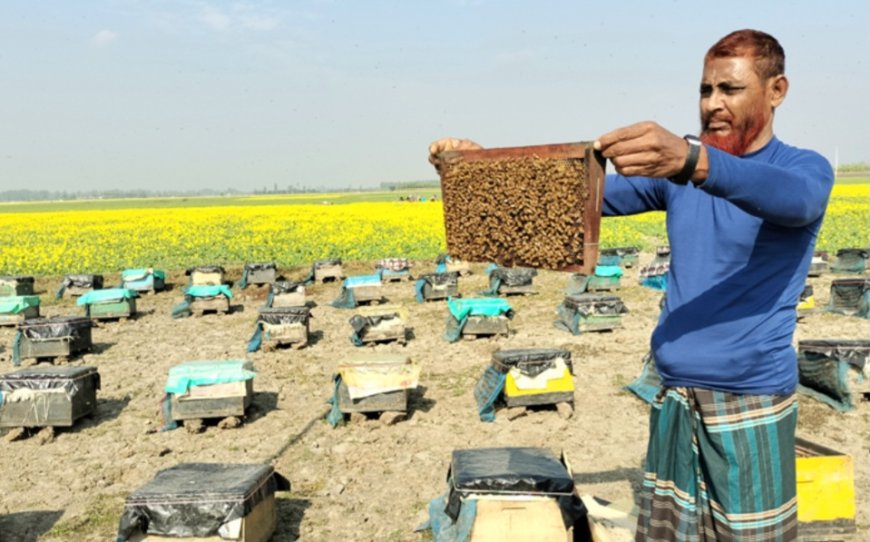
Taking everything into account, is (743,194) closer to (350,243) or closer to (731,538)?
(731,538)

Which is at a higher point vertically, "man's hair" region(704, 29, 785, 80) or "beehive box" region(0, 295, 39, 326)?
"man's hair" region(704, 29, 785, 80)

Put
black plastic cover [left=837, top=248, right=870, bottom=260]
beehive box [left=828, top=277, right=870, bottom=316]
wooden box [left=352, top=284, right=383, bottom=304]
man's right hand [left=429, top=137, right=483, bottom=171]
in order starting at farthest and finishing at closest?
black plastic cover [left=837, top=248, right=870, bottom=260] → wooden box [left=352, top=284, right=383, bottom=304] → beehive box [left=828, top=277, right=870, bottom=316] → man's right hand [left=429, top=137, right=483, bottom=171]

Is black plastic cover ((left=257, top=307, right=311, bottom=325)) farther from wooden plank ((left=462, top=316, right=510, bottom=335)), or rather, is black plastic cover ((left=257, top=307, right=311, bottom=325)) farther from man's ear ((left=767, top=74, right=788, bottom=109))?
man's ear ((left=767, top=74, right=788, bottom=109))

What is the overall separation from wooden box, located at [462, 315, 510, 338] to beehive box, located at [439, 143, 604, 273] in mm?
9625

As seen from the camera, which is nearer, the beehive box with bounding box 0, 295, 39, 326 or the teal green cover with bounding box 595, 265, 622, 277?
the beehive box with bounding box 0, 295, 39, 326

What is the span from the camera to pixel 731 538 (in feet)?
7.74

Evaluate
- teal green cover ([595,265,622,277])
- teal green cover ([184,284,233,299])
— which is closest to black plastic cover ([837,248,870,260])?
teal green cover ([595,265,622,277])

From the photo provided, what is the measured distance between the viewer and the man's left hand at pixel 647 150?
1835mm

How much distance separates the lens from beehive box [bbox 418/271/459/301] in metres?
17.6

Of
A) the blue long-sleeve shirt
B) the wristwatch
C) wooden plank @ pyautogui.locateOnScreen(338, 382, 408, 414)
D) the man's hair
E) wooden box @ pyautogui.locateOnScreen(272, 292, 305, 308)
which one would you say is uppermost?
the man's hair

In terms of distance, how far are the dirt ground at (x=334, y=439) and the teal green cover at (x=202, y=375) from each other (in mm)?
648

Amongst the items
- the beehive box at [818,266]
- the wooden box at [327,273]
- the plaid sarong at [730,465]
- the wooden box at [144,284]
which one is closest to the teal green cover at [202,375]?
the plaid sarong at [730,465]

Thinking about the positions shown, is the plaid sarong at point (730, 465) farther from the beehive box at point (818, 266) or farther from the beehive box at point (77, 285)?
the beehive box at point (77, 285)

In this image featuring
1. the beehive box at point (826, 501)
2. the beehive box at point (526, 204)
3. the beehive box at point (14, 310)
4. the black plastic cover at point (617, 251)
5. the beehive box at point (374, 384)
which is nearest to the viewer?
the beehive box at point (526, 204)
